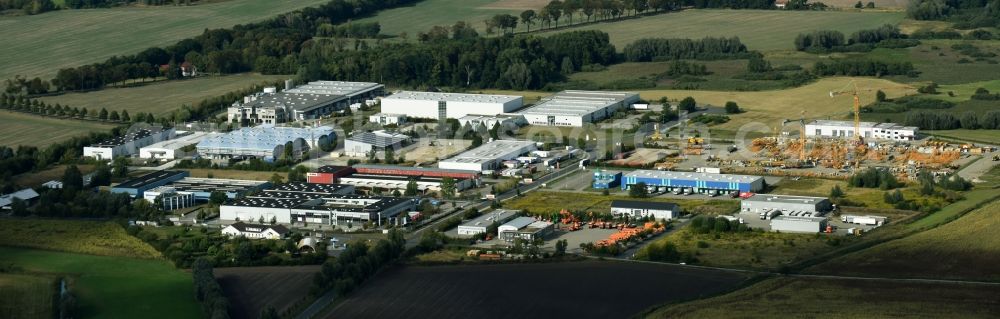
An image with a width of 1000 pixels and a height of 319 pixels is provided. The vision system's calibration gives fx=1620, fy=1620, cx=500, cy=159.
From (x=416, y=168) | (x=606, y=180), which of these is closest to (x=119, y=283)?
(x=416, y=168)

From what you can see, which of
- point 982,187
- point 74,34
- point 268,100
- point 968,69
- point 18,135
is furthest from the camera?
point 74,34

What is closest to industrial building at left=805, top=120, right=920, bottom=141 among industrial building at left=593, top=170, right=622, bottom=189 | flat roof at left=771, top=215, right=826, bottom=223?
industrial building at left=593, top=170, right=622, bottom=189

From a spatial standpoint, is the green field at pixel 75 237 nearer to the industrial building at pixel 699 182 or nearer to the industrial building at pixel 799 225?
the industrial building at pixel 699 182

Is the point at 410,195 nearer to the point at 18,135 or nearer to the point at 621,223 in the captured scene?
the point at 621,223

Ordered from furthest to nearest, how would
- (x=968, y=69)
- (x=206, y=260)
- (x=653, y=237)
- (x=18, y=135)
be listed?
1. (x=968, y=69)
2. (x=18, y=135)
3. (x=653, y=237)
4. (x=206, y=260)

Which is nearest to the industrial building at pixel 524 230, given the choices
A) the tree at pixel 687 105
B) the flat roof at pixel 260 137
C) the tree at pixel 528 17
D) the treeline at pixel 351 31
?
the flat roof at pixel 260 137

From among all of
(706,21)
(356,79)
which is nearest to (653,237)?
(356,79)
